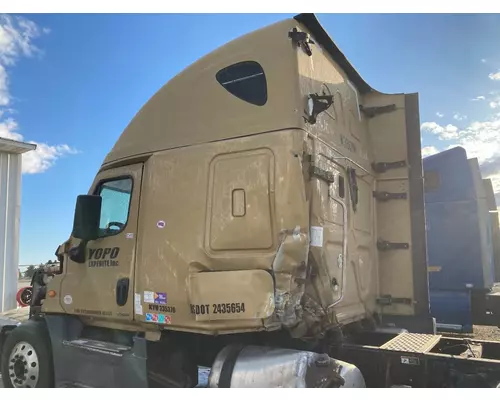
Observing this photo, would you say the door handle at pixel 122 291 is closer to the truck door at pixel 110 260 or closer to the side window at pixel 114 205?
the truck door at pixel 110 260

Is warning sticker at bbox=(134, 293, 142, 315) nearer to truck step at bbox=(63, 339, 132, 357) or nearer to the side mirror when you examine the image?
truck step at bbox=(63, 339, 132, 357)

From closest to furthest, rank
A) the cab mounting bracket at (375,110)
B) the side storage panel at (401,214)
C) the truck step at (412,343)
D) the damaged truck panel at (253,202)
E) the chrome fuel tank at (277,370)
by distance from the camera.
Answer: the chrome fuel tank at (277,370) < the damaged truck panel at (253,202) < the truck step at (412,343) < the side storage panel at (401,214) < the cab mounting bracket at (375,110)

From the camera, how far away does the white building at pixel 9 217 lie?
28.9ft

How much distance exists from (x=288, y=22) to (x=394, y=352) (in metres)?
2.62

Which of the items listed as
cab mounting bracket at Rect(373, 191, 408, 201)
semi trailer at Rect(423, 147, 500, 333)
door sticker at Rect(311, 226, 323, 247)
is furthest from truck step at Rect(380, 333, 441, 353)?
semi trailer at Rect(423, 147, 500, 333)

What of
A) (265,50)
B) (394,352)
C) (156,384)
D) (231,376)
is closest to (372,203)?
(394,352)

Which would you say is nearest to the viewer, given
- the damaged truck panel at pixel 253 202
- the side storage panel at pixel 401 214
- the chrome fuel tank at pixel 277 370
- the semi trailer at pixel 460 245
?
the chrome fuel tank at pixel 277 370

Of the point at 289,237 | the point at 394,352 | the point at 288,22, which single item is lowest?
the point at 394,352

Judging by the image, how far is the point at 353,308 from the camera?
13.4 ft

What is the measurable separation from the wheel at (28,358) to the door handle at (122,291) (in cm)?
115

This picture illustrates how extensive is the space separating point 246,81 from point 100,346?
104 inches

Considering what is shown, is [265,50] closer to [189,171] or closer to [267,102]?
[267,102]

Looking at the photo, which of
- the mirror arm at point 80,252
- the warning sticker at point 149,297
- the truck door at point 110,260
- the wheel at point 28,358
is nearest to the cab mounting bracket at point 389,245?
the warning sticker at point 149,297

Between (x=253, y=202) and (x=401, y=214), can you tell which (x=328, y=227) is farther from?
(x=401, y=214)
